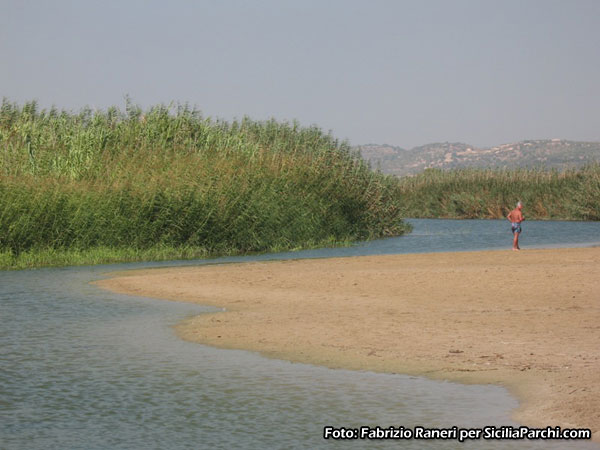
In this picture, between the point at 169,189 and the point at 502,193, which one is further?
the point at 502,193

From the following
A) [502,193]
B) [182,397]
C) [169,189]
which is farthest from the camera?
[502,193]

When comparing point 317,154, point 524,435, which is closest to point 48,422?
point 524,435

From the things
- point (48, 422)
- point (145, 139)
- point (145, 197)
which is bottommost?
point (48, 422)

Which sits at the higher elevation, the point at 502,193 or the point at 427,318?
the point at 502,193

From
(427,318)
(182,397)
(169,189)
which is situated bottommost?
(182,397)

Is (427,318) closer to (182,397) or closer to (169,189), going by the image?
(182,397)

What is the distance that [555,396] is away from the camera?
9.77 metres

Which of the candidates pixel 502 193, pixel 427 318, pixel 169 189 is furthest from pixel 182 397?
pixel 502 193

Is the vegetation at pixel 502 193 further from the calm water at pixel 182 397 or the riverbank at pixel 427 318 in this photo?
the calm water at pixel 182 397

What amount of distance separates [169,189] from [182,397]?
2075 centimetres

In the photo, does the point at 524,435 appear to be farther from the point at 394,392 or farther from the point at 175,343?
the point at 175,343

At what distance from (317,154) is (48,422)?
32221 mm

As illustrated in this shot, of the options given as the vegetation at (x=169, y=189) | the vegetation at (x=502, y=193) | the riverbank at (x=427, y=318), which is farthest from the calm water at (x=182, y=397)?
the vegetation at (x=502, y=193)

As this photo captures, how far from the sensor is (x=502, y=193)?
69625 mm
